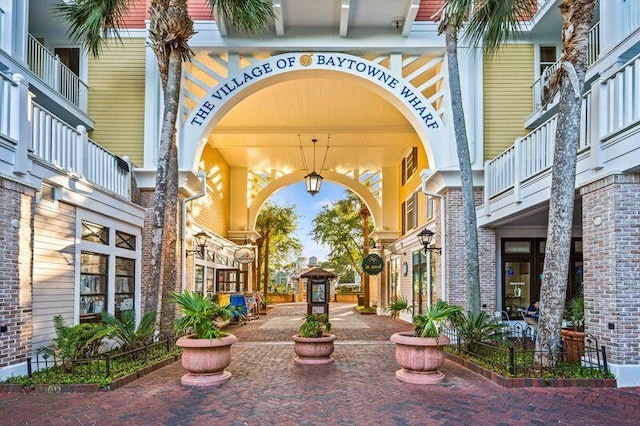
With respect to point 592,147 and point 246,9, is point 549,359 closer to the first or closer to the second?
point 592,147

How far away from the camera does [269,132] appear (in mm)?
19172

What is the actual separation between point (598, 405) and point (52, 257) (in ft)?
28.3

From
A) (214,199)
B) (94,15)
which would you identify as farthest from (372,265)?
(94,15)

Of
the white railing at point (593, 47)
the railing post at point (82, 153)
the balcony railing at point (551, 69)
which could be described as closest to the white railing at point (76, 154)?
the railing post at point (82, 153)

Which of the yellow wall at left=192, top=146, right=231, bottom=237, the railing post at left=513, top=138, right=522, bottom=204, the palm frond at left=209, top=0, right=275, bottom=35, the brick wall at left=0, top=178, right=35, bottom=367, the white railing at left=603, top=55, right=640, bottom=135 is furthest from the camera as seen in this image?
the yellow wall at left=192, top=146, right=231, bottom=237

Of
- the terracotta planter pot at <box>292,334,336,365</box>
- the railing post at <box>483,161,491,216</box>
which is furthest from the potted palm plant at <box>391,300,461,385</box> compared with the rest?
the railing post at <box>483,161,491,216</box>

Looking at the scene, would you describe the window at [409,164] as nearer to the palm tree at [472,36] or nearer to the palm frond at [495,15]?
the palm tree at [472,36]

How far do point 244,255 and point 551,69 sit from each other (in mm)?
14694

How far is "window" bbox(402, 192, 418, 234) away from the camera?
19862mm

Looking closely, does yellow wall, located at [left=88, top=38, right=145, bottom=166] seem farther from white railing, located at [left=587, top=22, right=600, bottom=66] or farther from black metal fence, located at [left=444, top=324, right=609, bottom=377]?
white railing, located at [left=587, top=22, right=600, bottom=66]

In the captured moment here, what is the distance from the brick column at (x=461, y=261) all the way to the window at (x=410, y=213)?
601 centimetres

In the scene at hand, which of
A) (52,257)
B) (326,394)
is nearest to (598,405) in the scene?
(326,394)

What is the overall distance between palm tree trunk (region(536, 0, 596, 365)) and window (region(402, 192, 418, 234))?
11.3m

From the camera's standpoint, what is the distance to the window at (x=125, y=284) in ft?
39.7
